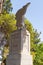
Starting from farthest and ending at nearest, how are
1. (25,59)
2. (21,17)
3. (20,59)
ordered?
(21,17) → (25,59) → (20,59)

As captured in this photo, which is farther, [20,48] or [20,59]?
[20,48]

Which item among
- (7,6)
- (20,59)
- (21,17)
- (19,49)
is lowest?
(20,59)

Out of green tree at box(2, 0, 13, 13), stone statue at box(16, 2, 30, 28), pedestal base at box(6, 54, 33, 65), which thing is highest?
green tree at box(2, 0, 13, 13)

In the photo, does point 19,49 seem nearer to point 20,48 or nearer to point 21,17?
point 20,48

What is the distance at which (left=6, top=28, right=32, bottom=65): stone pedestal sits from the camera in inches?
640

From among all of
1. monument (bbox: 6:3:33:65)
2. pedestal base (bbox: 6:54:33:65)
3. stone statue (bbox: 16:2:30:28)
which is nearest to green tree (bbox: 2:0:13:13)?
stone statue (bbox: 16:2:30:28)

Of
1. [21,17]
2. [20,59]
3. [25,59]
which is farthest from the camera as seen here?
[21,17]

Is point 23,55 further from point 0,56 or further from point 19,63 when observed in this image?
point 0,56

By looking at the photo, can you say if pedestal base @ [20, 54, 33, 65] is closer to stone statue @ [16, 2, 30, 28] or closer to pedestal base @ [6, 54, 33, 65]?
pedestal base @ [6, 54, 33, 65]

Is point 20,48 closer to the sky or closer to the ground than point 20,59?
closer to the sky

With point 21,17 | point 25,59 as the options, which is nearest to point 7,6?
point 21,17

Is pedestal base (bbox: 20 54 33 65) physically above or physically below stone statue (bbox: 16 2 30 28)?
below

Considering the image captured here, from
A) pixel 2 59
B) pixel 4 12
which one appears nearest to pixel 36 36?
pixel 4 12

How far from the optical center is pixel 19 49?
53.6ft
